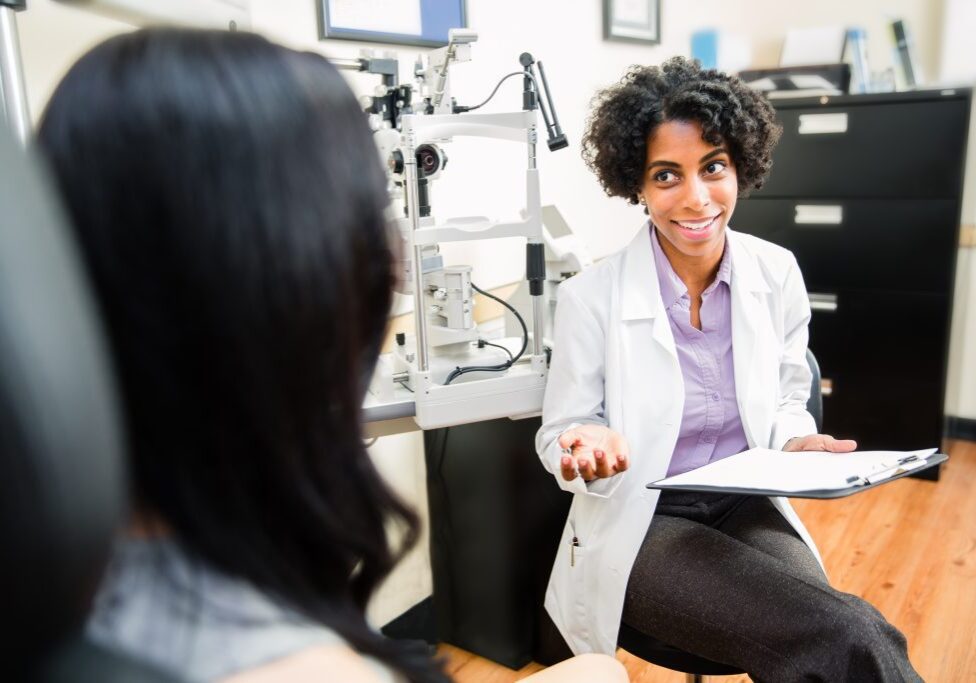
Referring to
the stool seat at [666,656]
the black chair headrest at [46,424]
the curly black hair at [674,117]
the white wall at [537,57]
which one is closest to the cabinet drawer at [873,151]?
the white wall at [537,57]

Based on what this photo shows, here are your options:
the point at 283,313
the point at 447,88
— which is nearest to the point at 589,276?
the point at 447,88

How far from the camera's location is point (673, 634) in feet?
3.96

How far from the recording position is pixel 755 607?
45.0 inches

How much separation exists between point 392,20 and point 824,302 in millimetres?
1755

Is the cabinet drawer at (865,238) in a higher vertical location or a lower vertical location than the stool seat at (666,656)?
higher

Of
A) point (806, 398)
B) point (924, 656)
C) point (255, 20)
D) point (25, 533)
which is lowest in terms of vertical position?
point (924, 656)

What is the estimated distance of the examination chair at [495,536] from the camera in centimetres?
175

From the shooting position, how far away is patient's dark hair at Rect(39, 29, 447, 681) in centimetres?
41

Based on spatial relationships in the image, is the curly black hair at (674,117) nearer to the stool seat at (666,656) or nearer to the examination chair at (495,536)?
the examination chair at (495,536)

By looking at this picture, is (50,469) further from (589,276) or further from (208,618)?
(589,276)

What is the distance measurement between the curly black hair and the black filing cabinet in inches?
48.5

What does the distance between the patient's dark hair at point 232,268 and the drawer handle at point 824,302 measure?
102 inches

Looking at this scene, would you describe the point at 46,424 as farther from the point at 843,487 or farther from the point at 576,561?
the point at 576,561

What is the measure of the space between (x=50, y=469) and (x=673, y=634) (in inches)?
42.4
